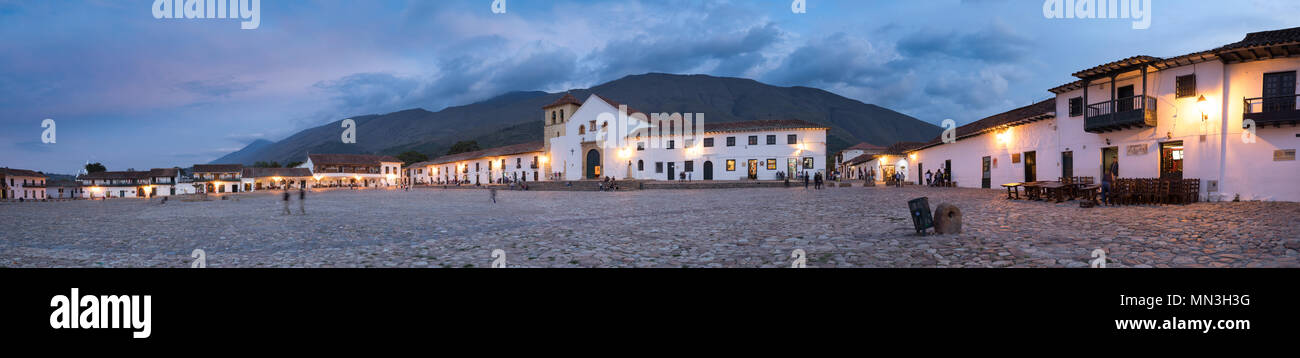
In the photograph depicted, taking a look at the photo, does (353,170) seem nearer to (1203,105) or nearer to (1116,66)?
(1116,66)

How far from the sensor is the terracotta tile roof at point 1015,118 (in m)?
21.9

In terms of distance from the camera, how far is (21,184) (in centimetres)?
6362

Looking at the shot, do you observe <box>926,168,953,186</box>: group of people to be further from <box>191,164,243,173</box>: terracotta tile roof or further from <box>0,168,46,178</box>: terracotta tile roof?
<box>0,168,46,178</box>: terracotta tile roof

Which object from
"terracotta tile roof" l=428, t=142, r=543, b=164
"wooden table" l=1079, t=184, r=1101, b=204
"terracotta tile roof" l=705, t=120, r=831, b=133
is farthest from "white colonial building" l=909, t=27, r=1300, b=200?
"terracotta tile roof" l=428, t=142, r=543, b=164

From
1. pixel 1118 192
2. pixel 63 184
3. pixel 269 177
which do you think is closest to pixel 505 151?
pixel 269 177

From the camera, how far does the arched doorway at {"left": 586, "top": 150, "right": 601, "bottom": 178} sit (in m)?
48.8

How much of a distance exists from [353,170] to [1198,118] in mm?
80260

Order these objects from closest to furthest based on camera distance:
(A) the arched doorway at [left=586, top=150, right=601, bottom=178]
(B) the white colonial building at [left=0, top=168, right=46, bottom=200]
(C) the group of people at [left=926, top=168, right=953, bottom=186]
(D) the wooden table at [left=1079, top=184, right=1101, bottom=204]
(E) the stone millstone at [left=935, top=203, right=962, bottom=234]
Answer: (E) the stone millstone at [left=935, top=203, right=962, bottom=234]
(D) the wooden table at [left=1079, top=184, right=1101, bottom=204]
(C) the group of people at [left=926, top=168, right=953, bottom=186]
(A) the arched doorway at [left=586, top=150, right=601, bottom=178]
(B) the white colonial building at [left=0, top=168, right=46, bottom=200]

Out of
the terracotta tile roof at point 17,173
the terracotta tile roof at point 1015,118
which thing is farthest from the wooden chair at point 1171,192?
the terracotta tile roof at point 17,173

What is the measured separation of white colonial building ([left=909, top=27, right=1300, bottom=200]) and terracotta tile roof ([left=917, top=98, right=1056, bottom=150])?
0.97 m

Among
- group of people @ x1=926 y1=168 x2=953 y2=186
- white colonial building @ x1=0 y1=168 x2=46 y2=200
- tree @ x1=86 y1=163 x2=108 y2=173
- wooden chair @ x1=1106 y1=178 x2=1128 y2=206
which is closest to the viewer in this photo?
wooden chair @ x1=1106 y1=178 x2=1128 y2=206

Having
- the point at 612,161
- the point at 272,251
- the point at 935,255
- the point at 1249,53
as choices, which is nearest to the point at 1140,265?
the point at 935,255
